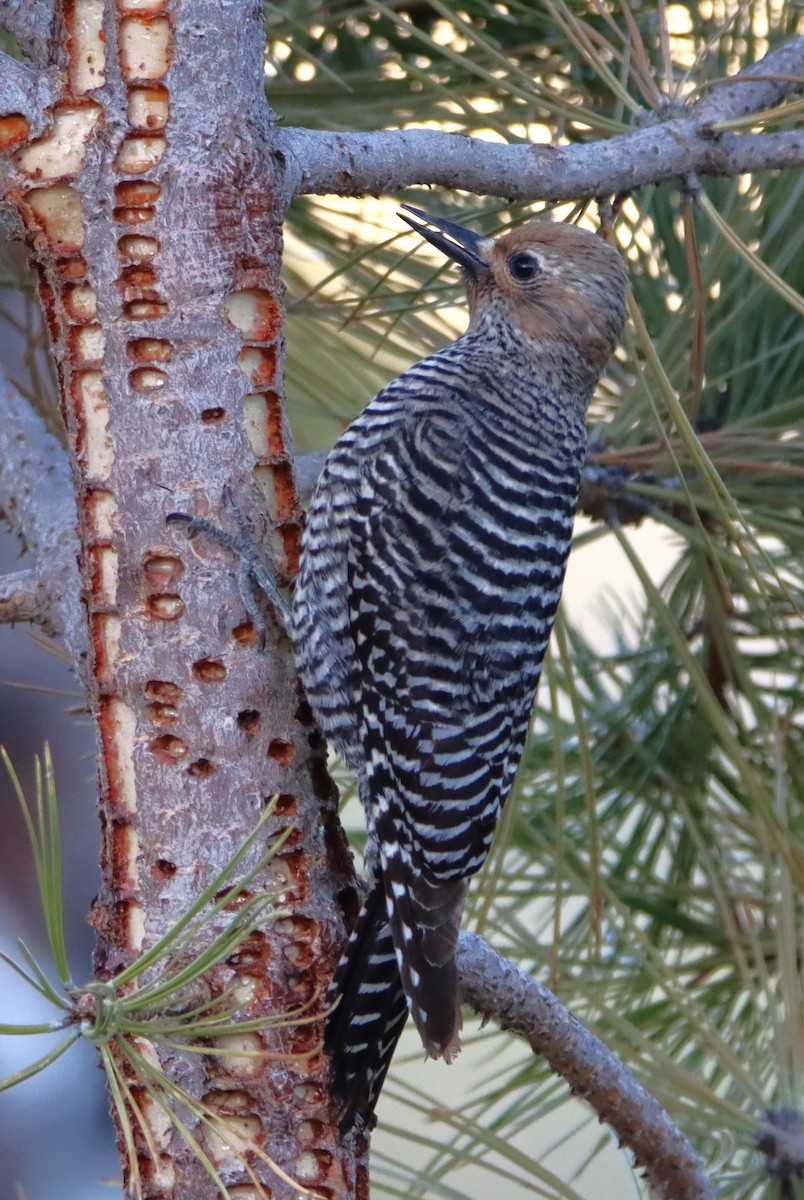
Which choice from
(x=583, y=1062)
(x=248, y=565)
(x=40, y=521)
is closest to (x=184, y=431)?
(x=248, y=565)

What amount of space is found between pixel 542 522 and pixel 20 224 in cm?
64

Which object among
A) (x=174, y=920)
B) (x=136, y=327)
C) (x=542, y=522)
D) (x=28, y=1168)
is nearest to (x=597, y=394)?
(x=542, y=522)

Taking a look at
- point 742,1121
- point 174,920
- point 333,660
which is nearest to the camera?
point 174,920

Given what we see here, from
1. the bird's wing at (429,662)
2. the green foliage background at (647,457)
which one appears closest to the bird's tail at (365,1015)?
the bird's wing at (429,662)

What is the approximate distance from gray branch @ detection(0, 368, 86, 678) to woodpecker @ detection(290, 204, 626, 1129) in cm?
22

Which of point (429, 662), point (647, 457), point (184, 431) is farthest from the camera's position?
point (647, 457)

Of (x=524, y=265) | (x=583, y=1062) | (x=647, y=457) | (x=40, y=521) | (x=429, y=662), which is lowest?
(x=583, y=1062)

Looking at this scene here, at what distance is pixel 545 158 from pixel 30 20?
17.2 inches

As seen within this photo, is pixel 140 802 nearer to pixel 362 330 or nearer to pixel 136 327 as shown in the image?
pixel 136 327

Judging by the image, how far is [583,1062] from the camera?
3.71 ft

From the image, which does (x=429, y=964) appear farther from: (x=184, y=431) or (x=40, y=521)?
(x=40, y=521)

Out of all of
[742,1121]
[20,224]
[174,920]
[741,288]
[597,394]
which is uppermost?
[597,394]

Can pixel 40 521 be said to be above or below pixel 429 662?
above

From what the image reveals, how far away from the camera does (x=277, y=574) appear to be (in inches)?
50.5
